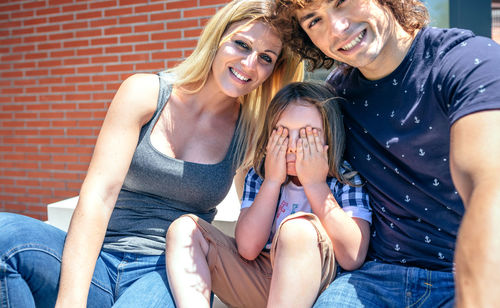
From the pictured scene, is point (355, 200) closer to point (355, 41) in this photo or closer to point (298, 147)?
point (298, 147)

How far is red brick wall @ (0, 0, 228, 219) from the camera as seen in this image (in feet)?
12.2

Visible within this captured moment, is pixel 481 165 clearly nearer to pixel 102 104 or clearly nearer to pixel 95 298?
pixel 95 298

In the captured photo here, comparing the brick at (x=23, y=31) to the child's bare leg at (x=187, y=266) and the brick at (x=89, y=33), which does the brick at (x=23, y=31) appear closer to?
the brick at (x=89, y=33)

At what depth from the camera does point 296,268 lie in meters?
1.40

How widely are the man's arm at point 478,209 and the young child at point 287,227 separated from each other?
0.52m

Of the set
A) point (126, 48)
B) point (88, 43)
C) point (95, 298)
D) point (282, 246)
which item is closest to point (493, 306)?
point (282, 246)

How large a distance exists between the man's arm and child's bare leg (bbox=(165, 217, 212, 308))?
0.88m

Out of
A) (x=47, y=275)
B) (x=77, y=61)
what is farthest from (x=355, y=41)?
(x=77, y=61)

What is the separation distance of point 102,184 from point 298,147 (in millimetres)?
782

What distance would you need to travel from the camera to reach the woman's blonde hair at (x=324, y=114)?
5.77 feet

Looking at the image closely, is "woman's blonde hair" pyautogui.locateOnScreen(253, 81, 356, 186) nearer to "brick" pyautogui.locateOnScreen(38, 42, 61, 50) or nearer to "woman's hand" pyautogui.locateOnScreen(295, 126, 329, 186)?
"woman's hand" pyautogui.locateOnScreen(295, 126, 329, 186)

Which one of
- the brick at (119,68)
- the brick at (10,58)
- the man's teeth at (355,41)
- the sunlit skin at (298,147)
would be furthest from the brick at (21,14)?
the man's teeth at (355,41)

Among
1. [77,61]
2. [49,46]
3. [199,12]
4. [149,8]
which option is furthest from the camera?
[49,46]

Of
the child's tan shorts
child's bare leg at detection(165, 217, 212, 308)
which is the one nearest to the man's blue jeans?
the child's tan shorts
